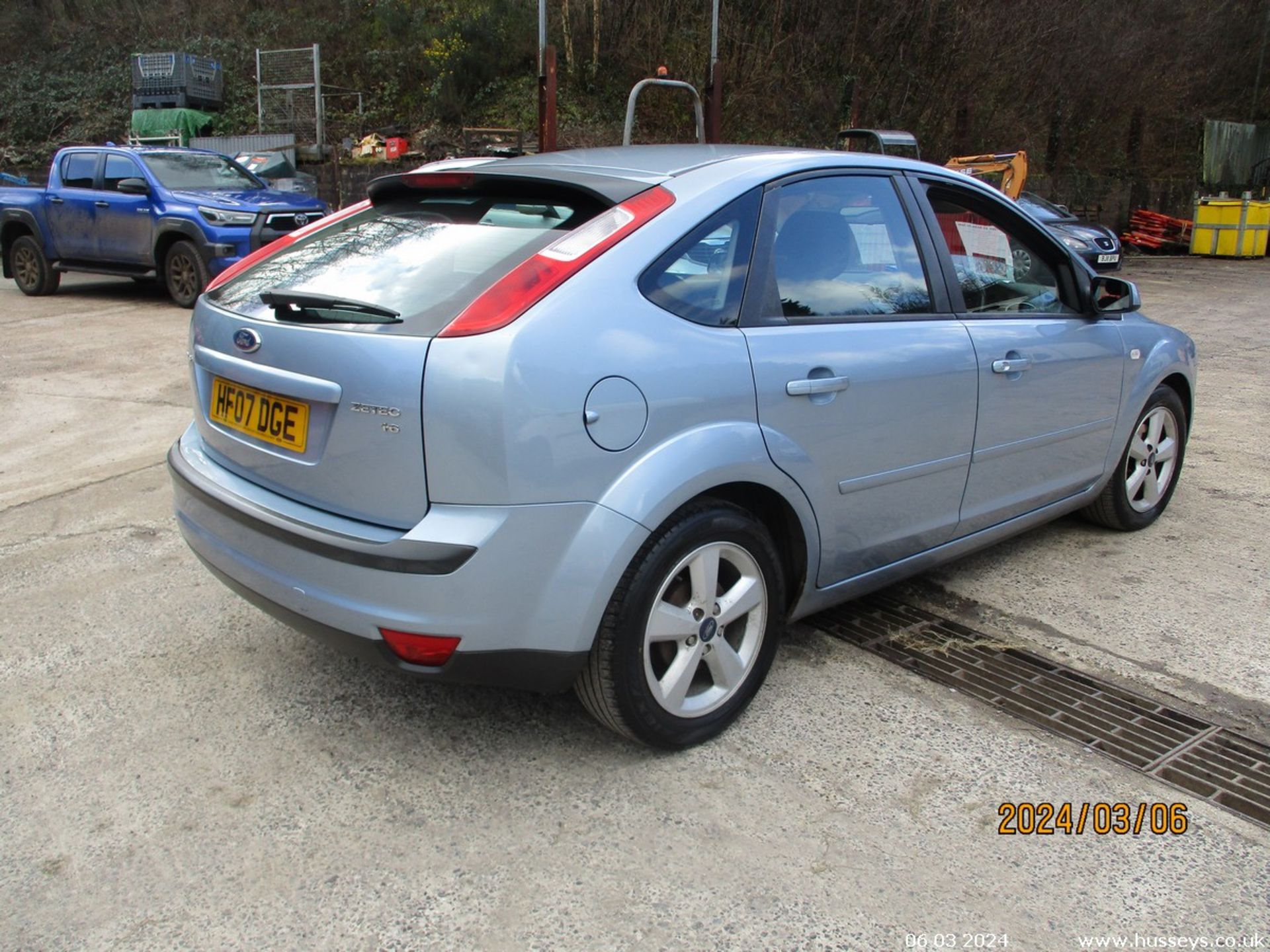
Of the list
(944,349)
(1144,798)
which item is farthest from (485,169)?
(1144,798)

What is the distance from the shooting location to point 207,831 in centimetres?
244

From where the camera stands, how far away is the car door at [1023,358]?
3492 millimetres

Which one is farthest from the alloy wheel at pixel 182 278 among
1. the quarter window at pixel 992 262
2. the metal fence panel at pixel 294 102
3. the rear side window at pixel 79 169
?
the metal fence panel at pixel 294 102

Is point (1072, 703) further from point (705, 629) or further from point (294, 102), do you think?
point (294, 102)

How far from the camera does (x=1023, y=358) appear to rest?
359cm

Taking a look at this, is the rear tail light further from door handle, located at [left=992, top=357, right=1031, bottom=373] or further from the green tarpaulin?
the green tarpaulin

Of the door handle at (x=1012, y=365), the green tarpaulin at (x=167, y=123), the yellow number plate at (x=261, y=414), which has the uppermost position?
the green tarpaulin at (x=167, y=123)

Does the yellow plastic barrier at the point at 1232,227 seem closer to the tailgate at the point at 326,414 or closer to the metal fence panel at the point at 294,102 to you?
the metal fence panel at the point at 294,102

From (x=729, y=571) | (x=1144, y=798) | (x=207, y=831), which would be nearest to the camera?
(x=207, y=831)

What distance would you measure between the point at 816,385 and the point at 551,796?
1330 millimetres

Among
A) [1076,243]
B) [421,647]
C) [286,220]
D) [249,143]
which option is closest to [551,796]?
[421,647]

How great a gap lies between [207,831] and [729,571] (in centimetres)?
148

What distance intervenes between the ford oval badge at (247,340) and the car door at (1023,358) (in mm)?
2186

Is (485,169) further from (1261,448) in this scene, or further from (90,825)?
(1261,448)
